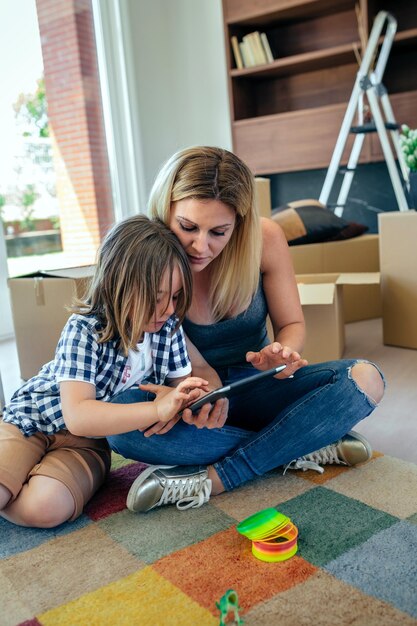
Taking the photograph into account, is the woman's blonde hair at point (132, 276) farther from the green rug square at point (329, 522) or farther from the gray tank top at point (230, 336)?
the green rug square at point (329, 522)

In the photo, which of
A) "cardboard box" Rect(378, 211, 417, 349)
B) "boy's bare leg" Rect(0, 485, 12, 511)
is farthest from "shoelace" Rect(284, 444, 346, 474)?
"cardboard box" Rect(378, 211, 417, 349)

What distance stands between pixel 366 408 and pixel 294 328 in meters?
0.23

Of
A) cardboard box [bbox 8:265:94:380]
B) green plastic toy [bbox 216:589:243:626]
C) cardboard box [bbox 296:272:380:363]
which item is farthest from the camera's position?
cardboard box [bbox 296:272:380:363]

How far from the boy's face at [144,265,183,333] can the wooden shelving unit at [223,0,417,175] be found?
221cm

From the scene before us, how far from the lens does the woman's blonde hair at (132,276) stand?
1.01 m

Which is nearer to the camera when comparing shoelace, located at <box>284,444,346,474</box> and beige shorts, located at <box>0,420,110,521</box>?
beige shorts, located at <box>0,420,110,521</box>

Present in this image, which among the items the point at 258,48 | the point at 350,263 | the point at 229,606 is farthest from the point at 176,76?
the point at 229,606

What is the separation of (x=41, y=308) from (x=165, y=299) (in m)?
Result: 0.92

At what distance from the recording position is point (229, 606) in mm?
764

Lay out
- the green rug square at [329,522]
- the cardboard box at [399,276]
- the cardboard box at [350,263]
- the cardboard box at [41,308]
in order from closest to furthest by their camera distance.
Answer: the green rug square at [329,522] < the cardboard box at [41,308] < the cardboard box at [399,276] < the cardboard box at [350,263]

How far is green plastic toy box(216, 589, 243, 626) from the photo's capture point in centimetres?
76

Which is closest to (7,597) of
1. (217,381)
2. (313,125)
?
(217,381)

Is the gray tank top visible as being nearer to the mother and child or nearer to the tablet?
the mother and child

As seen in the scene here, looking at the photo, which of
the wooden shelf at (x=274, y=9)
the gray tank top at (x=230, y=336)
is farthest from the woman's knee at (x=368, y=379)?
the wooden shelf at (x=274, y=9)
